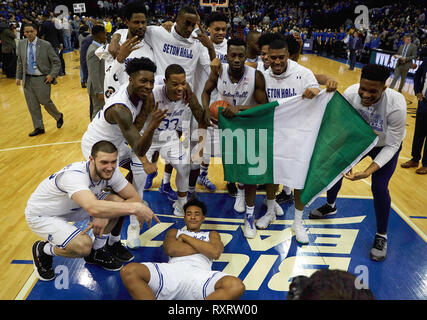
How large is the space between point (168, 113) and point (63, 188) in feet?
4.67

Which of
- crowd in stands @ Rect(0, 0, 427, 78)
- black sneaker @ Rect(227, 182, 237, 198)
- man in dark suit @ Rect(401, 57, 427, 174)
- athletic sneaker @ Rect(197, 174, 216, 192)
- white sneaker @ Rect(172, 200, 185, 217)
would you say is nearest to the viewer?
white sneaker @ Rect(172, 200, 185, 217)

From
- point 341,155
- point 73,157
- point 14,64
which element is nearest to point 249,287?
point 341,155

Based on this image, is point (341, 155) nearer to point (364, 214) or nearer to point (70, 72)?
point (364, 214)

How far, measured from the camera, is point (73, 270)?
316 centimetres

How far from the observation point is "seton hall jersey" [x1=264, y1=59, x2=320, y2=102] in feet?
11.5

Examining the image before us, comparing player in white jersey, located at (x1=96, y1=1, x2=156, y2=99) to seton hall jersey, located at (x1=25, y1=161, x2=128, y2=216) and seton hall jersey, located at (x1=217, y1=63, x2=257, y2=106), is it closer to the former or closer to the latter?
seton hall jersey, located at (x1=217, y1=63, x2=257, y2=106)

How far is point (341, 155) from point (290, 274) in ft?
4.11

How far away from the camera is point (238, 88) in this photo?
146 inches

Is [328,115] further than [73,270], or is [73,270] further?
[328,115]

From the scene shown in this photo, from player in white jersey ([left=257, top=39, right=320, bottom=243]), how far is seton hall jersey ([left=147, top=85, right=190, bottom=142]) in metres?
0.97

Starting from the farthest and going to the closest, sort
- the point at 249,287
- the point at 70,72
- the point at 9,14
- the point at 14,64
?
1. the point at 9,14
2. the point at 70,72
3. the point at 14,64
4. the point at 249,287

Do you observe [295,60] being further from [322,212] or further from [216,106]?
[322,212]

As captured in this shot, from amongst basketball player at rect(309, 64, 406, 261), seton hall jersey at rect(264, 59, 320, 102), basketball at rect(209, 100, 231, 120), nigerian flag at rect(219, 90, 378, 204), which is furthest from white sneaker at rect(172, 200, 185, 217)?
basketball player at rect(309, 64, 406, 261)

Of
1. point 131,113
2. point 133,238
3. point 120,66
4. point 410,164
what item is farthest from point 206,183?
point 410,164
